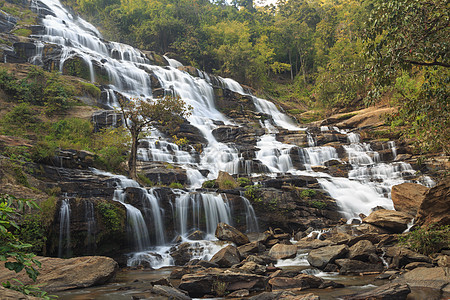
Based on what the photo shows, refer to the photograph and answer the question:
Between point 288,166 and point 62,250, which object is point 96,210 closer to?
point 62,250

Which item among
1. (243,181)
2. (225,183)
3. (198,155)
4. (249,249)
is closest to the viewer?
(249,249)

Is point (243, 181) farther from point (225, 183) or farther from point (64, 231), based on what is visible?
point (64, 231)

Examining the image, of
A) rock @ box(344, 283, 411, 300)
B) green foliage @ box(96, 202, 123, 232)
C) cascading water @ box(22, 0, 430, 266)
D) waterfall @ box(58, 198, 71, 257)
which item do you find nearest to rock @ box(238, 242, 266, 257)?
cascading water @ box(22, 0, 430, 266)

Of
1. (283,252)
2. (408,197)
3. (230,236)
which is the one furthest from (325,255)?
(408,197)

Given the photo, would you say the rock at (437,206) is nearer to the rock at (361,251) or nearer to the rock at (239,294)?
the rock at (361,251)

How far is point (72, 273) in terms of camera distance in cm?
806

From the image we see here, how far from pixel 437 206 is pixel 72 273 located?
37.6ft

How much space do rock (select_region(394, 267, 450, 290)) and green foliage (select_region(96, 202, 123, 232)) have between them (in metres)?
9.57

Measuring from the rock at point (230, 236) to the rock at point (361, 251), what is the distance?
14.9 feet

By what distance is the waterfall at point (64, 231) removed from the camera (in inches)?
429

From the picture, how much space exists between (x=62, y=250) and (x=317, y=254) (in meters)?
8.75

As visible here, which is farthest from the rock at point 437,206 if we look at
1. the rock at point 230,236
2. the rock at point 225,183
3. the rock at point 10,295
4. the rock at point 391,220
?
the rock at point 10,295

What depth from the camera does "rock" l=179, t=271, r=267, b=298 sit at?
755 cm

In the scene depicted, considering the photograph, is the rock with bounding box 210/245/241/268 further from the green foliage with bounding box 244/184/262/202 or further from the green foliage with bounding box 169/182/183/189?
the green foliage with bounding box 169/182/183/189
